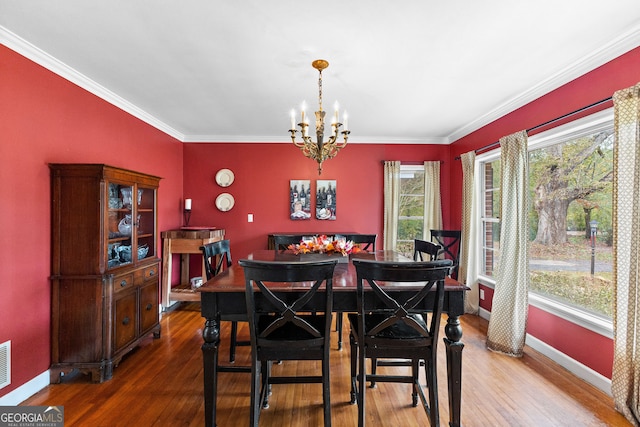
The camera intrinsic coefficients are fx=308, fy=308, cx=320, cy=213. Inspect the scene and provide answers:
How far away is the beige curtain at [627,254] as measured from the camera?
1.88 meters

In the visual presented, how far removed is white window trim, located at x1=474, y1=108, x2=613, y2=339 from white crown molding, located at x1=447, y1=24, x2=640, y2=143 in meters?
0.36

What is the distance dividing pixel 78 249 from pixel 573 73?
4039 millimetres

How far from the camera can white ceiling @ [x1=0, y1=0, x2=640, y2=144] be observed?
5.69 ft

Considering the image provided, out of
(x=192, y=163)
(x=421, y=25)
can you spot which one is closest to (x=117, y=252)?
(x=192, y=163)

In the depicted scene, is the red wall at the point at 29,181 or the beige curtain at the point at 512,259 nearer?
the red wall at the point at 29,181

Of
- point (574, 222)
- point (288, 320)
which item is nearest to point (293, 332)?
point (288, 320)

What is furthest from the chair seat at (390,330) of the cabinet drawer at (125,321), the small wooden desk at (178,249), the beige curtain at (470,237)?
the small wooden desk at (178,249)

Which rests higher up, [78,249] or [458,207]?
[458,207]

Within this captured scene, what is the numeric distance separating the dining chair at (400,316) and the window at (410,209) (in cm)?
303

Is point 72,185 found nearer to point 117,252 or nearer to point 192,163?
point 117,252

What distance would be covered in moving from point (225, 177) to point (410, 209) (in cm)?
287

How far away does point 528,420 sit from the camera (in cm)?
190

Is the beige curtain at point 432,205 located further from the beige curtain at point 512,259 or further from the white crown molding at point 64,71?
the white crown molding at point 64,71

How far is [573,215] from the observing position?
264cm
